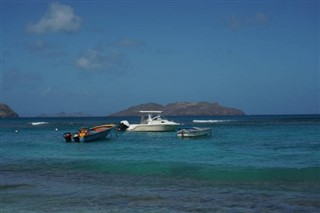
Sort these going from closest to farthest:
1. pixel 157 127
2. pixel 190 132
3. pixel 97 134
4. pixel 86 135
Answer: pixel 86 135 < pixel 97 134 < pixel 190 132 < pixel 157 127

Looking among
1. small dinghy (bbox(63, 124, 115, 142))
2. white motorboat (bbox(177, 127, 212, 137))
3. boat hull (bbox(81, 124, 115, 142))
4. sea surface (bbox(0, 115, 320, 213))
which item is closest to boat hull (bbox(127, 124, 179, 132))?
white motorboat (bbox(177, 127, 212, 137))

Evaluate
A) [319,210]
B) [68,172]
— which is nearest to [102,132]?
[68,172]

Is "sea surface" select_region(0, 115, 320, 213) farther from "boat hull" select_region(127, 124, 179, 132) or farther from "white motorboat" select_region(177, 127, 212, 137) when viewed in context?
"boat hull" select_region(127, 124, 179, 132)

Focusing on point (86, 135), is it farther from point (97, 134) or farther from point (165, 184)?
point (165, 184)

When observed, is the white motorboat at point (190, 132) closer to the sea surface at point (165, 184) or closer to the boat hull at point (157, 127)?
the boat hull at point (157, 127)

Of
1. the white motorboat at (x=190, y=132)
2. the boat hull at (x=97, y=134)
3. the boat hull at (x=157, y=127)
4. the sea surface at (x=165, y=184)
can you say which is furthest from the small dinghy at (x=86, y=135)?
the sea surface at (x=165, y=184)

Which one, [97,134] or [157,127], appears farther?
[157,127]

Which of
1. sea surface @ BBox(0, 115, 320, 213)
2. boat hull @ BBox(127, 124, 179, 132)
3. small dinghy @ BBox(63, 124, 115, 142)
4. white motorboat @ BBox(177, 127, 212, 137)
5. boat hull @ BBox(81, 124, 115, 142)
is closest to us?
sea surface @ BBox(0, 115, 320, 213)

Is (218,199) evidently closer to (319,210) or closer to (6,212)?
(319,210)

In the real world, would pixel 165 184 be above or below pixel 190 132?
below

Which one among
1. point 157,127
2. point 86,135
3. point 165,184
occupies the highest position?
point 157,127

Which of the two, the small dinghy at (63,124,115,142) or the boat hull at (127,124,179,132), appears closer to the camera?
the small dinghy at (63,124,115,142)

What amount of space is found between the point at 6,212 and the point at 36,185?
5111mm

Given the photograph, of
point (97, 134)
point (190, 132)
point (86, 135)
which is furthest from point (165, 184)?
point (190, 132)
